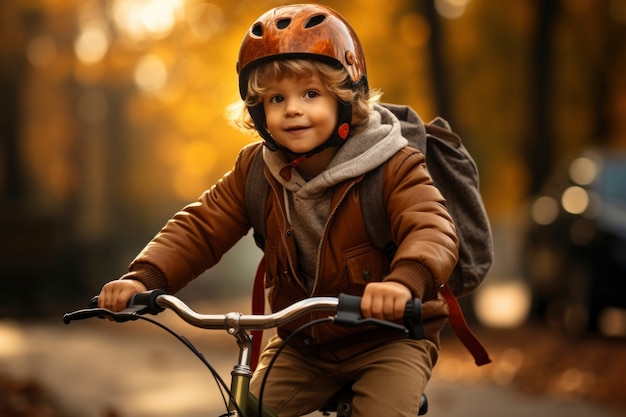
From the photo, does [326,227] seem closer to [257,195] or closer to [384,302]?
[257,195]

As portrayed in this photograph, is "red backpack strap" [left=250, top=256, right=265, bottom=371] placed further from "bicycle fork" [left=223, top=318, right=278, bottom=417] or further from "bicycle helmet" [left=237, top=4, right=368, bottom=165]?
"bicycle fork" [left=223, top=318, right=278, bottom=417]

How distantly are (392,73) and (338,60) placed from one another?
13001 mm

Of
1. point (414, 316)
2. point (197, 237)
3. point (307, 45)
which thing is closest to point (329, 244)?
point (197, 237)

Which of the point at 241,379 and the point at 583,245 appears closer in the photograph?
the point at 241,379

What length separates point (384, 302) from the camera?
118 inches

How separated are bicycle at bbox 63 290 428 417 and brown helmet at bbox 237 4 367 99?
83 centimetres

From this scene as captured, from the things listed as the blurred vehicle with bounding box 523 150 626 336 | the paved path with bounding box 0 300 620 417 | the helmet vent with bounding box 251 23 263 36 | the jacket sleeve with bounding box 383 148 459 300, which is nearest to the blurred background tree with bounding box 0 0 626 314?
the blurred vehicle with bounding box 523 150 626 336

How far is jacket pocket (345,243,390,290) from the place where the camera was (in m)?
3.60

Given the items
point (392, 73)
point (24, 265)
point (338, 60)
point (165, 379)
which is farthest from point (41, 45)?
point (338, 60)

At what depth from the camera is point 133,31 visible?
24234 mm

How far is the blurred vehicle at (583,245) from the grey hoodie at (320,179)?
770 cm

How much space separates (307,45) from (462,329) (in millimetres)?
1021

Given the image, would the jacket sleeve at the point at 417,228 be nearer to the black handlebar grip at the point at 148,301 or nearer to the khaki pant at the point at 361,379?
the khaki pant at the point at 361,379

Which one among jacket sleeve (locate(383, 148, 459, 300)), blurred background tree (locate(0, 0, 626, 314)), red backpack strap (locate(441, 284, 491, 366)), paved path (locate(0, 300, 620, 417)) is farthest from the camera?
blurred background tree (locate(0, 0, 626, 314))
